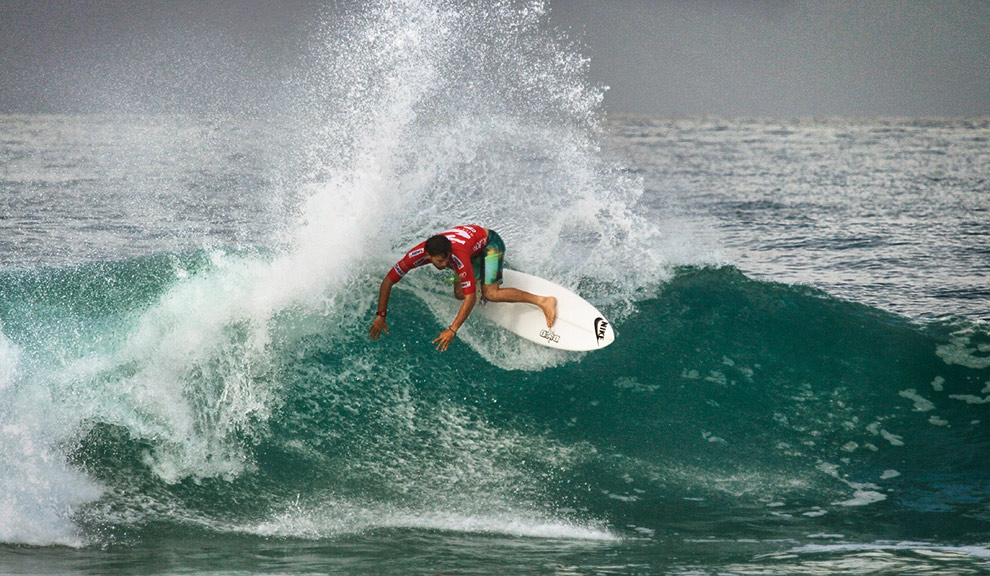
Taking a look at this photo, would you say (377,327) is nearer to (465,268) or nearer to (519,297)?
(465,268)

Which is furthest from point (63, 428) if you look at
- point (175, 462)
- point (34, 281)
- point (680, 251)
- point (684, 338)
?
point (680, 251)

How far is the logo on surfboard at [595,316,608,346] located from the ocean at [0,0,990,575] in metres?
0.48

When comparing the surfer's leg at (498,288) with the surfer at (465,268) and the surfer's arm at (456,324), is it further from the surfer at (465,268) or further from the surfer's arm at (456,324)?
the surfer's arm at (456,324)

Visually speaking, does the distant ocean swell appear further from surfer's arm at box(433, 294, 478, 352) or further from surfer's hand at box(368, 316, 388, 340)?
surfer's arm at box(433, 294, 478, 352)

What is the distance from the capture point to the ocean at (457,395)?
16.9 feet

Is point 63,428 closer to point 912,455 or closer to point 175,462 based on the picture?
point 175,462

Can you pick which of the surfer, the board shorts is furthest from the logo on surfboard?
the board shorts

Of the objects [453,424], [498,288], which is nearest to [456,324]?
[498,288]

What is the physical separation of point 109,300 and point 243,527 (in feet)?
10.6

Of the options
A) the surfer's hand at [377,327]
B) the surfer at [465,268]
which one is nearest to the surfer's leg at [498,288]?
the surfer at [465,268]

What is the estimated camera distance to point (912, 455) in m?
6.59

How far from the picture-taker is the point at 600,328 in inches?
262

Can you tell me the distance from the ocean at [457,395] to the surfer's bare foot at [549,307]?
1.50 feet

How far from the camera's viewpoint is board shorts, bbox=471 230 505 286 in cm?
632
